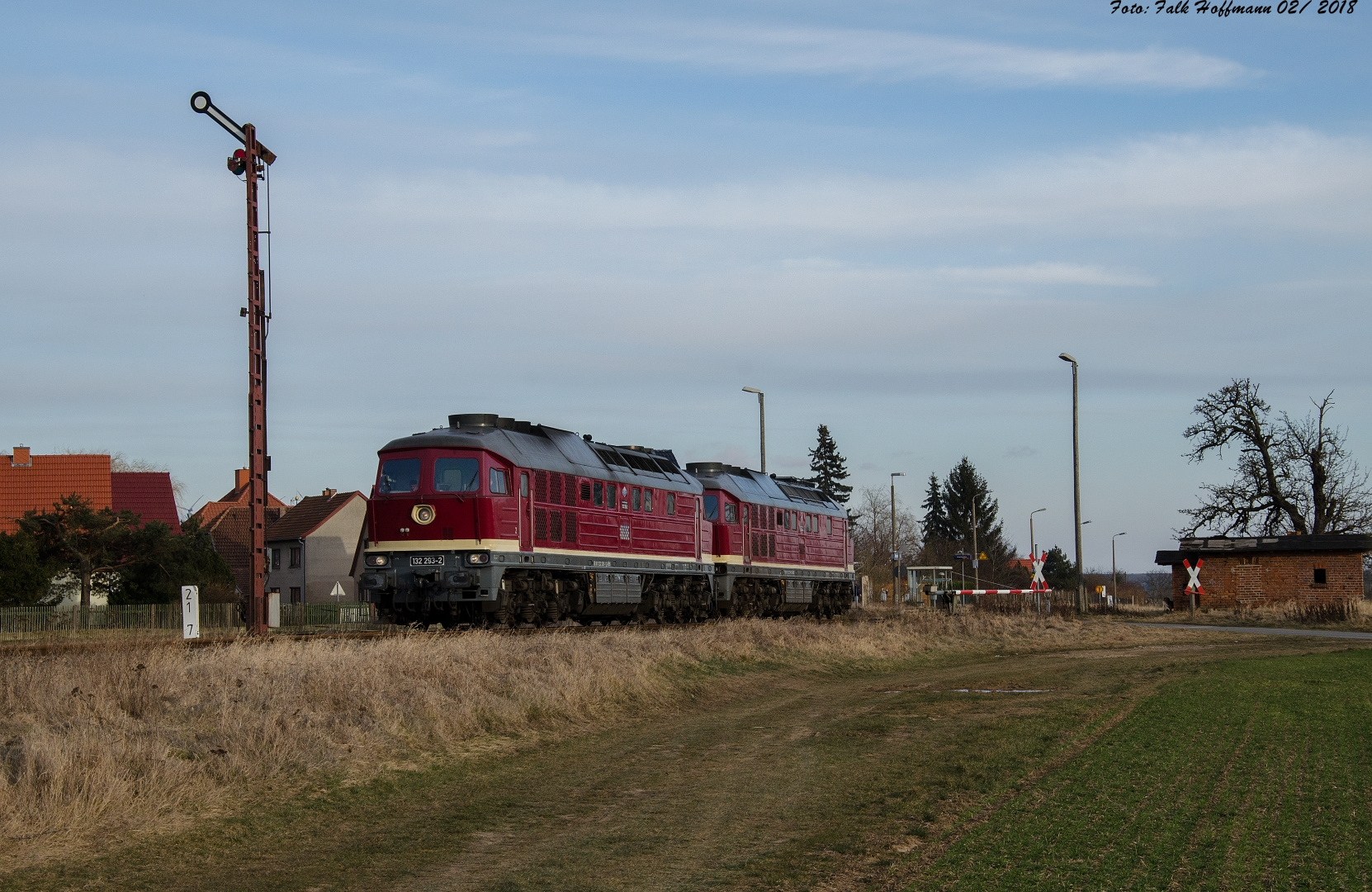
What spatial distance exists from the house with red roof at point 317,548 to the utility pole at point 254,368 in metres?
47.4

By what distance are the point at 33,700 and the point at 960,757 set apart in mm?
8191

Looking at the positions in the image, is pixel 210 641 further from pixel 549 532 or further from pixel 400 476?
pixel 549 532

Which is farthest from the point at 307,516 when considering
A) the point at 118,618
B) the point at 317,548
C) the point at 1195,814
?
the point at 1195,814

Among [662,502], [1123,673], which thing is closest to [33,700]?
[1123,673]

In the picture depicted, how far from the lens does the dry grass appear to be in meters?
8.78

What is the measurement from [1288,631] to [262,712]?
29969mm

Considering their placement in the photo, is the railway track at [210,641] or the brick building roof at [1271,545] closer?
the railway track at [210,641]

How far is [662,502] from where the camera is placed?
30500mm

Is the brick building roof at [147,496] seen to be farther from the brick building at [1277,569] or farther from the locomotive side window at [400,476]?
the brick building at [1277,569]

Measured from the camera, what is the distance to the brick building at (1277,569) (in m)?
41.2

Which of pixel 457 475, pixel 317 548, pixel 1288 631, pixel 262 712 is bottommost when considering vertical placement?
pixel 1288 631

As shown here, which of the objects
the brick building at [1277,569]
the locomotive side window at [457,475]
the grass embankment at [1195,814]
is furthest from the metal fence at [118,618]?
the brick building at [1277,569]

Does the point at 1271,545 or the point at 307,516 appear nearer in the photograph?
the point at 1271,545

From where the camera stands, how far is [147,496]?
61.1 m
